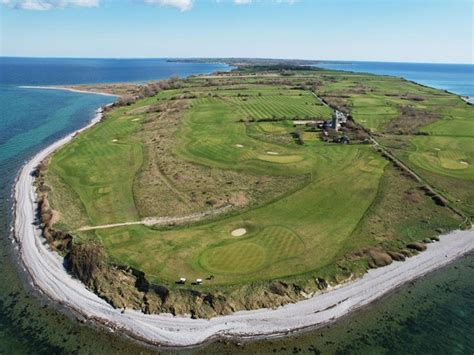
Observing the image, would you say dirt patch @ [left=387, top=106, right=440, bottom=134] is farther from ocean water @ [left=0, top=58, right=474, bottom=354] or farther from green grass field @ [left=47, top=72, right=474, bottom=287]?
ocean water @ [left=0, top=58, right=474, bottom=354]

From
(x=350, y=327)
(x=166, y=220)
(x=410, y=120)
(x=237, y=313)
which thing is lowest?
(x=350, y=327)

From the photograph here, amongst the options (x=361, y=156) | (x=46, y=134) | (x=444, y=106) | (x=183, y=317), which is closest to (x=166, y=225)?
(x=183, y=317)

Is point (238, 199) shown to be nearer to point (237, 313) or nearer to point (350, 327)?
point (237, 313)

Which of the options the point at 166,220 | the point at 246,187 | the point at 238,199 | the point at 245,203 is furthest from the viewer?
the point at 246,187

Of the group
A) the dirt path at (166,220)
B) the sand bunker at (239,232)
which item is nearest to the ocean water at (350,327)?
the dirt path at (166,220)

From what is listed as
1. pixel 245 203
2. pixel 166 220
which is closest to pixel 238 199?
pixel 245 203

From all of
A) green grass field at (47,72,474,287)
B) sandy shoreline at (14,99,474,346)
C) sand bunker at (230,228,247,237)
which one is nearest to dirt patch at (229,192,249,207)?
green grass field at (47,72,474,287)

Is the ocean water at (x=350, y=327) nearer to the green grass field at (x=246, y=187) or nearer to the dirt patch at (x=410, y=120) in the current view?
the green grass field at (x=246, y=187)

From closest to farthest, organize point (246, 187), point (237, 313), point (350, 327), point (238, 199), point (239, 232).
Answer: point (350, 327)
point (237, 313)
point (239, 232)
point (238, 199)
point (246, 187)
